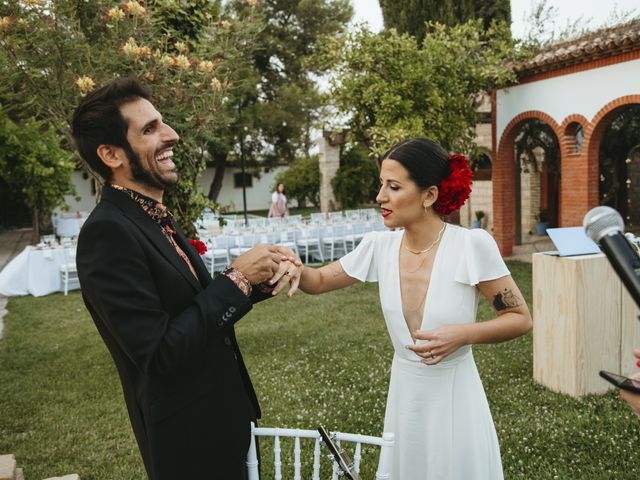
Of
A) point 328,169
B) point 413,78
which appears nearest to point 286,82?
point 328,169

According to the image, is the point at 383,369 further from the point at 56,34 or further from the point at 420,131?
the point at 420,131

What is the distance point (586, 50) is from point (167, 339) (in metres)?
11.8

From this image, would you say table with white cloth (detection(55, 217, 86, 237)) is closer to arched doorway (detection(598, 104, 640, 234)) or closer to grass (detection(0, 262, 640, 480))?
grass (detection(0, 262, 640, 480))

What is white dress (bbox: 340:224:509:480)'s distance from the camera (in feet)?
7.70

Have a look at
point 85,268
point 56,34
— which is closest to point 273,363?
point 56,34

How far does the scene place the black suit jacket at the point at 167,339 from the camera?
1607 millimetres

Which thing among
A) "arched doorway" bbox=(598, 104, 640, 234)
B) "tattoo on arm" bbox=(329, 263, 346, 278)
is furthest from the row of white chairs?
"tattoo on arm" bbox=(329, 263, 346, 278)

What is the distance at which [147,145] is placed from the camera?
1867mm

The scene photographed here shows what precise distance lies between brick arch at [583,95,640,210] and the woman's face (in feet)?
33.8

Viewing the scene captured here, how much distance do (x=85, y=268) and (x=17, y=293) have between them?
1186cm

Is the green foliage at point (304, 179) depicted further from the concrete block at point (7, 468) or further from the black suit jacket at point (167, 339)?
the black suit jacket at point (167, 339)

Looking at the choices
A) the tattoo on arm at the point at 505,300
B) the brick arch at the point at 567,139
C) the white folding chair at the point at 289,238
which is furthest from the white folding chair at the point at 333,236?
the tattoo on arm at the point at 505,300

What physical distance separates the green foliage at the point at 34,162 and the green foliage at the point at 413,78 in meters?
9.44

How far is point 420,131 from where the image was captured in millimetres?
12344
